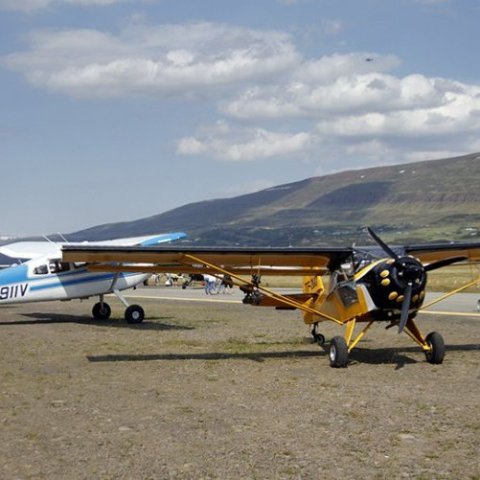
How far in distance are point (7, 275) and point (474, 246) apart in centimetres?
1489

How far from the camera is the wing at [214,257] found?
49.9ft

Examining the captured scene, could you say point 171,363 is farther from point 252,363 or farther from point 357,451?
point 357,451

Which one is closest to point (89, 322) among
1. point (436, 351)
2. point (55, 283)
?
point (55, 283)

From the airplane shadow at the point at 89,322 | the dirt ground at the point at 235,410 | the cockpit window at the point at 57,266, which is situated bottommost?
the airplane shadow at the point at 89,322

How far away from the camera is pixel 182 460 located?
7.36 metres

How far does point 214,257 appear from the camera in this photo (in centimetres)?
1595

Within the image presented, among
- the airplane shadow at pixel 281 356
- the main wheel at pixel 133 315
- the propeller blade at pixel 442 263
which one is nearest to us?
the propeller blade at pixel 442 263

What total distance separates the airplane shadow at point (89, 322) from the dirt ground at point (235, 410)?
3946 mm

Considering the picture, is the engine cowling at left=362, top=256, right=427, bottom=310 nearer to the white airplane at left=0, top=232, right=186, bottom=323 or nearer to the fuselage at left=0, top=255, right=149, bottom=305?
the white airplane at left=0, top=232, right=186, bottom=323

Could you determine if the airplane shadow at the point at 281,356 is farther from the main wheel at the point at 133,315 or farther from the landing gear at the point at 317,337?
the main wheel at the point at 133,315

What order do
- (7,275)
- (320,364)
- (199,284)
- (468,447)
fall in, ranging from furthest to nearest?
1. (199,284)
2. (7,275)
3. (320,364)
4. (468,447)

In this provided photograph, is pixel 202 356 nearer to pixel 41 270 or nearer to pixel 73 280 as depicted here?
pixel 73 280

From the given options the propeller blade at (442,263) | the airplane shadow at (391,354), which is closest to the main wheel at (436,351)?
the airplane shadow at (391,354)

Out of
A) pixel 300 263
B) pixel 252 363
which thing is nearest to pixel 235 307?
pixel 300 263
